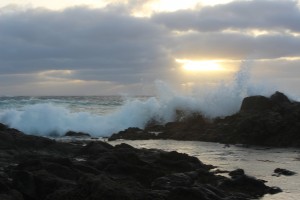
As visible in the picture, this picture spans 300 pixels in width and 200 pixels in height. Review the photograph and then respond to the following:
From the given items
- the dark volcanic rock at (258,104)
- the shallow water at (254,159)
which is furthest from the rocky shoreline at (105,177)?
the dark volcanic rock at (258,104)

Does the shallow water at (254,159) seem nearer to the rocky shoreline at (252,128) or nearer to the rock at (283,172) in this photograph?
the rock at (283,172)

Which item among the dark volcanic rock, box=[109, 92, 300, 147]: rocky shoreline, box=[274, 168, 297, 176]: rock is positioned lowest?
box=[274, 168, 297, 176]: rock

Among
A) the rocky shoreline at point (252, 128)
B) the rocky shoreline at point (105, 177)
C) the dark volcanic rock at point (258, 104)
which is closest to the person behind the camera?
the rocky shoreline at point (105, 177)

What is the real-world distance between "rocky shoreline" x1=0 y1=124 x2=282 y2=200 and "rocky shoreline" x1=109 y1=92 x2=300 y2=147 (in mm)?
12217

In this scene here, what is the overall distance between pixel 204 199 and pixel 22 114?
40802 mm

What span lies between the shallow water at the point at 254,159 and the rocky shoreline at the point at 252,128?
1996 millimetres

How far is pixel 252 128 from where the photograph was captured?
1294 inches

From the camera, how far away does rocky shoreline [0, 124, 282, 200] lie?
11906mm

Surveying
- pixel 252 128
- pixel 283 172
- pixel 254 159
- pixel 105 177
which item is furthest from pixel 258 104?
pixel 105 177

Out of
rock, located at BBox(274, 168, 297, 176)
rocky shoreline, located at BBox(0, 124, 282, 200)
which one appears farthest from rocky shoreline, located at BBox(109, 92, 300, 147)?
rocky shoreline, located at BBox(0, 124, 282, 200)

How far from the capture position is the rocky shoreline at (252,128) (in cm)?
3194

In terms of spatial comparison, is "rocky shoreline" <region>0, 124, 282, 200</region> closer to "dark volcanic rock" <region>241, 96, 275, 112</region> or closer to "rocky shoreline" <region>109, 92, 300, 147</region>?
"rocky shoreline" <region>109, 92, 300, 147</region>

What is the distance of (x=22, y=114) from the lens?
51.4 m

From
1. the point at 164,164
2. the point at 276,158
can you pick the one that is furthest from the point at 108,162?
the point at 276,158
